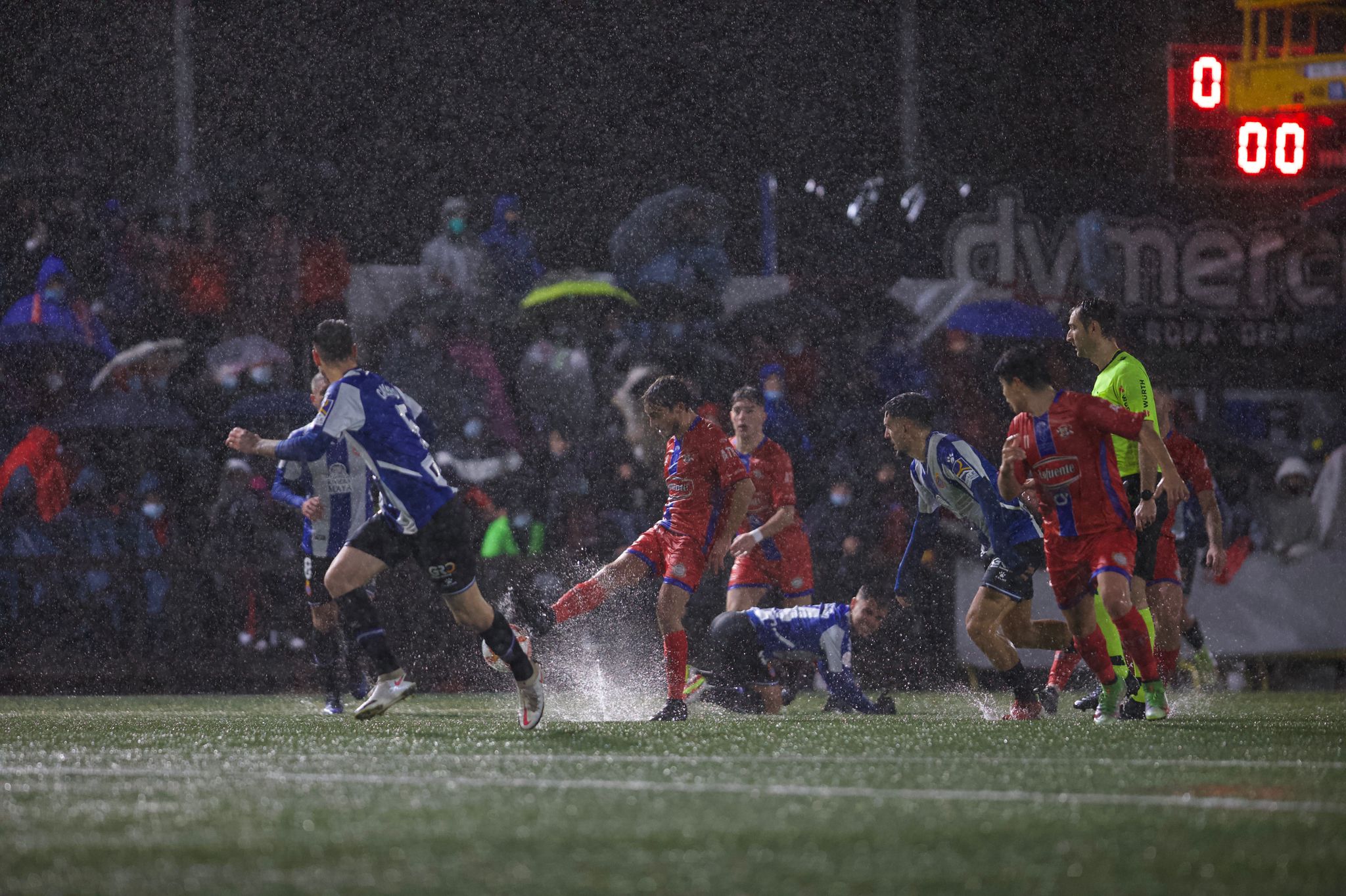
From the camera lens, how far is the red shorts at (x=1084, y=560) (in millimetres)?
7754

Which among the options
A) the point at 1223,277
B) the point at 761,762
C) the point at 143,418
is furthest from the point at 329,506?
the point at 1223,277

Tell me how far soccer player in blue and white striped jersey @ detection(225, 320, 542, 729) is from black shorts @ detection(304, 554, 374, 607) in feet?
8.42

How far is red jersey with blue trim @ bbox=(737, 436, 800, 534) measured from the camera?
10508mm

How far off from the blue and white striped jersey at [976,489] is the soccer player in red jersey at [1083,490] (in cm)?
80

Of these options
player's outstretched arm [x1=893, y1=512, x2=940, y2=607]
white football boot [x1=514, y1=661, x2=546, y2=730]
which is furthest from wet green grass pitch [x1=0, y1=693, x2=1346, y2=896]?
player's outstretched arm [x1=893, y1=512, x2=940, y2=607]

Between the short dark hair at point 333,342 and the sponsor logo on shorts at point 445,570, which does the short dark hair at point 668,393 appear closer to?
the short dark hair at point 333,342

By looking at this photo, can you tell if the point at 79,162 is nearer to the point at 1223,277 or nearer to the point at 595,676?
the point at 595,676

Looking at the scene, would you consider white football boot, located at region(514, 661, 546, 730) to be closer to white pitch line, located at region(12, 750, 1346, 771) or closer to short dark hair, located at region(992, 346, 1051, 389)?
white pitch line, located at region(12, 750, 1346, 771)

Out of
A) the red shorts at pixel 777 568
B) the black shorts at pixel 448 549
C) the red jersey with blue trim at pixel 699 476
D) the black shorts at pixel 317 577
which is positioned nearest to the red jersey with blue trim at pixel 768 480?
the red shorts at pixel 777 568

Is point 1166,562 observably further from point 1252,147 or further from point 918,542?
point 1252,147

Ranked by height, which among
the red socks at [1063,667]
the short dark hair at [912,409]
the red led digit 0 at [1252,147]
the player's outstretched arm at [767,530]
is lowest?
the red socks at [1063,667]

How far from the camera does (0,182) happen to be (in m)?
13.5

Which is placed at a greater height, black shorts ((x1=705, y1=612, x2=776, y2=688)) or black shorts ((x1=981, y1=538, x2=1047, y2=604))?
black shorts ((x1=981, y1=538, x2=1047, y2=604))

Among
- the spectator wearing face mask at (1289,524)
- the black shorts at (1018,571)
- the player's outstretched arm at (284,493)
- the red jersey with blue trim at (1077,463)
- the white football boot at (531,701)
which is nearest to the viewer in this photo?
the white football boot at (531,701)
